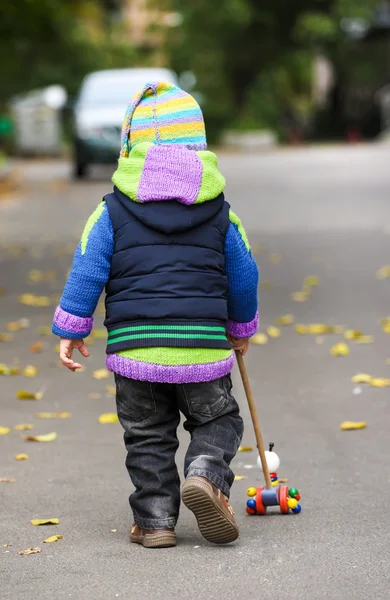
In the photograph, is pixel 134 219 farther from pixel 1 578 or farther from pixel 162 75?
pixel 162 75

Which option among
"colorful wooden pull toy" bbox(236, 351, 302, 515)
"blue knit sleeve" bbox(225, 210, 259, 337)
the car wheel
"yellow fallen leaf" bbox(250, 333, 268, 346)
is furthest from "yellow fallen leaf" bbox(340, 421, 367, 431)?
the car wheel

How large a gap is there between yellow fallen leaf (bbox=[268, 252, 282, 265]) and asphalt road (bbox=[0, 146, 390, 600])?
0.10 feet

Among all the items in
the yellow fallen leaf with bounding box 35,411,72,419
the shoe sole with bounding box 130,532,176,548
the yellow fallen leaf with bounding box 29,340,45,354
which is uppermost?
the shoe sole with bounding box 130,532,176,548

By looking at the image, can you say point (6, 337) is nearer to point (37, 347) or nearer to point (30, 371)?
point (37, 347)

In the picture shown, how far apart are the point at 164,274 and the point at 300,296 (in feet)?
19.1

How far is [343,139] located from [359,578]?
41085mm

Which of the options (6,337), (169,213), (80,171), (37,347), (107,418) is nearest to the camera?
(169,213)

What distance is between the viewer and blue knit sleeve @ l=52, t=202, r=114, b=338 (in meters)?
4.39

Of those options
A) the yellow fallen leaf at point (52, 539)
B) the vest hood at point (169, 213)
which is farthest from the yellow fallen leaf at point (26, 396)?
the vest hood at point (169, 213)

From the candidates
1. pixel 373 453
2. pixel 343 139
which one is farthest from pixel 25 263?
pixel 343 139

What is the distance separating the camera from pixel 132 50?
5078cm

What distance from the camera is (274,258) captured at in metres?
12.4

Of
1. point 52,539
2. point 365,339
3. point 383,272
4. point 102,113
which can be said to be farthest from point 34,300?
point 102,113

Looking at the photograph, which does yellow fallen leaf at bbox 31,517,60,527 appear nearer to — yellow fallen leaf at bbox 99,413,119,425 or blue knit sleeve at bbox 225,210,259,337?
blue knit sleeve at bbox 225,210,259,337
